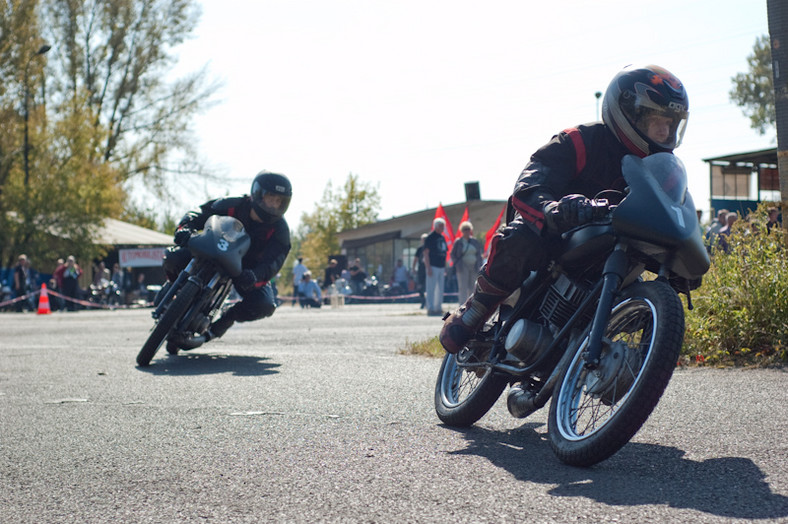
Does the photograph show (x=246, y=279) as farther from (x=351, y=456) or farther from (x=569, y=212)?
(x=569, y=212)

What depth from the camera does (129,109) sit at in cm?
4162

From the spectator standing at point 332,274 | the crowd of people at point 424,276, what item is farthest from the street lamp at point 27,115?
the spectator standing at point 332,274

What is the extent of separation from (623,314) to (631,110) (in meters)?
0.91

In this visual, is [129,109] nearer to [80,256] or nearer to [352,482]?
[80,256]

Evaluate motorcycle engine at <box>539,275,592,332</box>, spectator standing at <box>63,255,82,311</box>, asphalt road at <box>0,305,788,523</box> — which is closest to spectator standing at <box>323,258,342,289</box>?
spectator standing at <box>63,255,82,311</box>

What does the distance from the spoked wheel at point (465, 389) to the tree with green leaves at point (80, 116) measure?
98.5 ft

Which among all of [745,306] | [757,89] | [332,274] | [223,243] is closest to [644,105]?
[745,306]

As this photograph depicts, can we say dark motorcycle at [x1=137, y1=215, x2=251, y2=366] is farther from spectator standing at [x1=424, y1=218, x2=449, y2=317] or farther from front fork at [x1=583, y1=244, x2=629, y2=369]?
spectator standing at [x1=424, y1=218, x2=449, y2=317]

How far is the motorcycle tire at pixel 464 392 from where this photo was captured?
416cm

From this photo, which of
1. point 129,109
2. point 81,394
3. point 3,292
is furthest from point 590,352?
point 129,109

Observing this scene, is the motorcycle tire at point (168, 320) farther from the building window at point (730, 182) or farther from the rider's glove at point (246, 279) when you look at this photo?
the building window at point (730, 182)

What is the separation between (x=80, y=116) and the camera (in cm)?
3550

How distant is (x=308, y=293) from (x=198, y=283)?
67.6 ft

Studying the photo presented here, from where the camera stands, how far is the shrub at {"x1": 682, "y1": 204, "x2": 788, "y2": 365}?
625 cm
